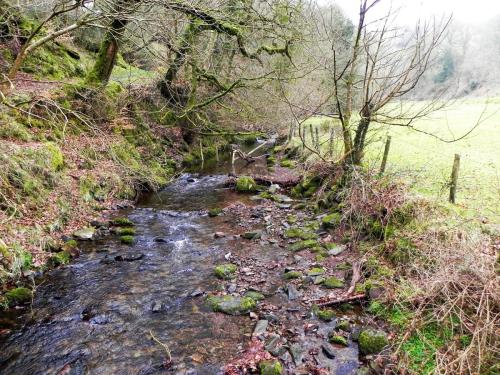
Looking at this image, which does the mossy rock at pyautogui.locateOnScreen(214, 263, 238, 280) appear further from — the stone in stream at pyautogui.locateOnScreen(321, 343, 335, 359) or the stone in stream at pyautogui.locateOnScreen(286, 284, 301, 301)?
the stone in stream at pyautogui.locateOnScreen(321, 343, 335, 359)

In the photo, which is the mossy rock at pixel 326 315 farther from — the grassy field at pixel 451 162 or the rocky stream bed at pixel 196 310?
the grassy field at pixel 451 162

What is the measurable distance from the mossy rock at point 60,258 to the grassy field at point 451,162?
7885 mm

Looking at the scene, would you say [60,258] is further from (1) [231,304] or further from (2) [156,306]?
(1) [231,304]

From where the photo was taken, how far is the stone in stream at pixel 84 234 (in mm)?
8445

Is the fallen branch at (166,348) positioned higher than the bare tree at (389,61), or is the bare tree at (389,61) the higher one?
the bare tree at (389,61)

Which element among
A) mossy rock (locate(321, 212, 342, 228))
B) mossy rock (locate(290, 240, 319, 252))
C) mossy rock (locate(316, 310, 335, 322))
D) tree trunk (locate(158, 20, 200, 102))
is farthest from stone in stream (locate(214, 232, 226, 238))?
tree trunk (locate(158, 20, 200, 102))

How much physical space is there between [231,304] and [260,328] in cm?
82

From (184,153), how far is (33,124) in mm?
8263

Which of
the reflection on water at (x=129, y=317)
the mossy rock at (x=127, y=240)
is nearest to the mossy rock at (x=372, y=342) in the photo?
the reflection on water at (x=129, y=317)

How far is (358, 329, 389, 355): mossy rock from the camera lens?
4969 millimetres

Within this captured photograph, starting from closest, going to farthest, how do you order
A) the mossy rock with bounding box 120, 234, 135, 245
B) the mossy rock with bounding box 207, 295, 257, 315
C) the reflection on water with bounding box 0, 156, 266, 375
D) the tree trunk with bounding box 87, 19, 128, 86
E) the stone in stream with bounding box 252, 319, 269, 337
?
the reflection on water with bounding box 0, 156, 266, 375 < the stone in stream with bounding box 252, 319, 269, 337 < the mossy rock with bounding box 207, 295, 257, 315 < the mossy rock with bounding box 120, 234, 135, 245 < the tree trunk with bounding box 87, 19, 128, 86

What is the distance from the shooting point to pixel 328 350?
5102mm

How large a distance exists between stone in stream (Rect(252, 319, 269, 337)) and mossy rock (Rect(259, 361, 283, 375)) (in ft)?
2.26

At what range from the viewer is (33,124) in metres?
10.5
